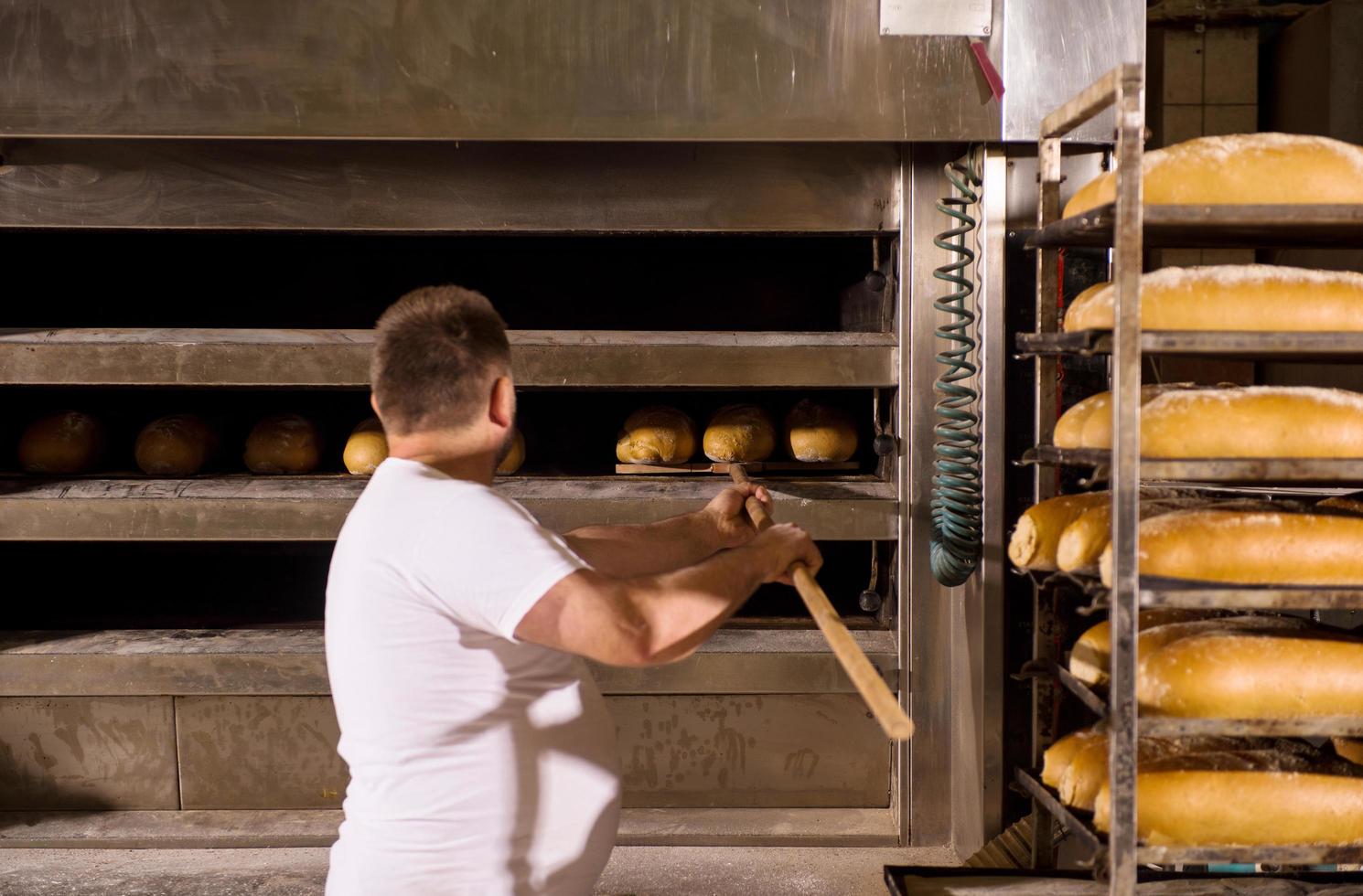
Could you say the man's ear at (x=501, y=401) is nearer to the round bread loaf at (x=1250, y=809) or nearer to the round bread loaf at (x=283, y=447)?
the round bread loaf at (x=1250, y=809)

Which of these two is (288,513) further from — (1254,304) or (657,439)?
(1254,304)

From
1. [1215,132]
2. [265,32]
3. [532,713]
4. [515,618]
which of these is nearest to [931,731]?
[532,713]

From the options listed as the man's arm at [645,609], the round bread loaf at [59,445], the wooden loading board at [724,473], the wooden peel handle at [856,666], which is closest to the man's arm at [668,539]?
the wooden peel handle at [856,666]

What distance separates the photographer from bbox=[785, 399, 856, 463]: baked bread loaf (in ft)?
8.66

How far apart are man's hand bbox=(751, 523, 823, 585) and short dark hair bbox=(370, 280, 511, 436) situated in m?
0.45

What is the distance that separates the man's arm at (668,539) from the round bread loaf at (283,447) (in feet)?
3.79

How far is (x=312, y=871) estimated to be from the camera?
2.33 meters

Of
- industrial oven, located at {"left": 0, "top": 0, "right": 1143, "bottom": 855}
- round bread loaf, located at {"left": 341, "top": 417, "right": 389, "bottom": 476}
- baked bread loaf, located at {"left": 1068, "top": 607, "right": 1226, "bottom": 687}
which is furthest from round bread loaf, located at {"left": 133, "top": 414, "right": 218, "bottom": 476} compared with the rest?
baked bread loaf, located at {"left": 1068, "top": 607, "right": 1226, "bottom": 687}

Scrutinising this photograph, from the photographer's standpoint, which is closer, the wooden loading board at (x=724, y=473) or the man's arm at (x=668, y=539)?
the man's arm at (x=668, y=539)

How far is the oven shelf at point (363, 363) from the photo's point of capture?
2396 millimetres

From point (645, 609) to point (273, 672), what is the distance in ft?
4.98

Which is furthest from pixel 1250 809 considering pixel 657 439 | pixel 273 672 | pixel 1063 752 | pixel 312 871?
pixel 273 672

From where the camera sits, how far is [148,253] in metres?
2.87

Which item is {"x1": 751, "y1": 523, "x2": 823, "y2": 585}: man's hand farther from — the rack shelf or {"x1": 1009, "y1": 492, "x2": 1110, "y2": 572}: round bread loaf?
the rack shelf
